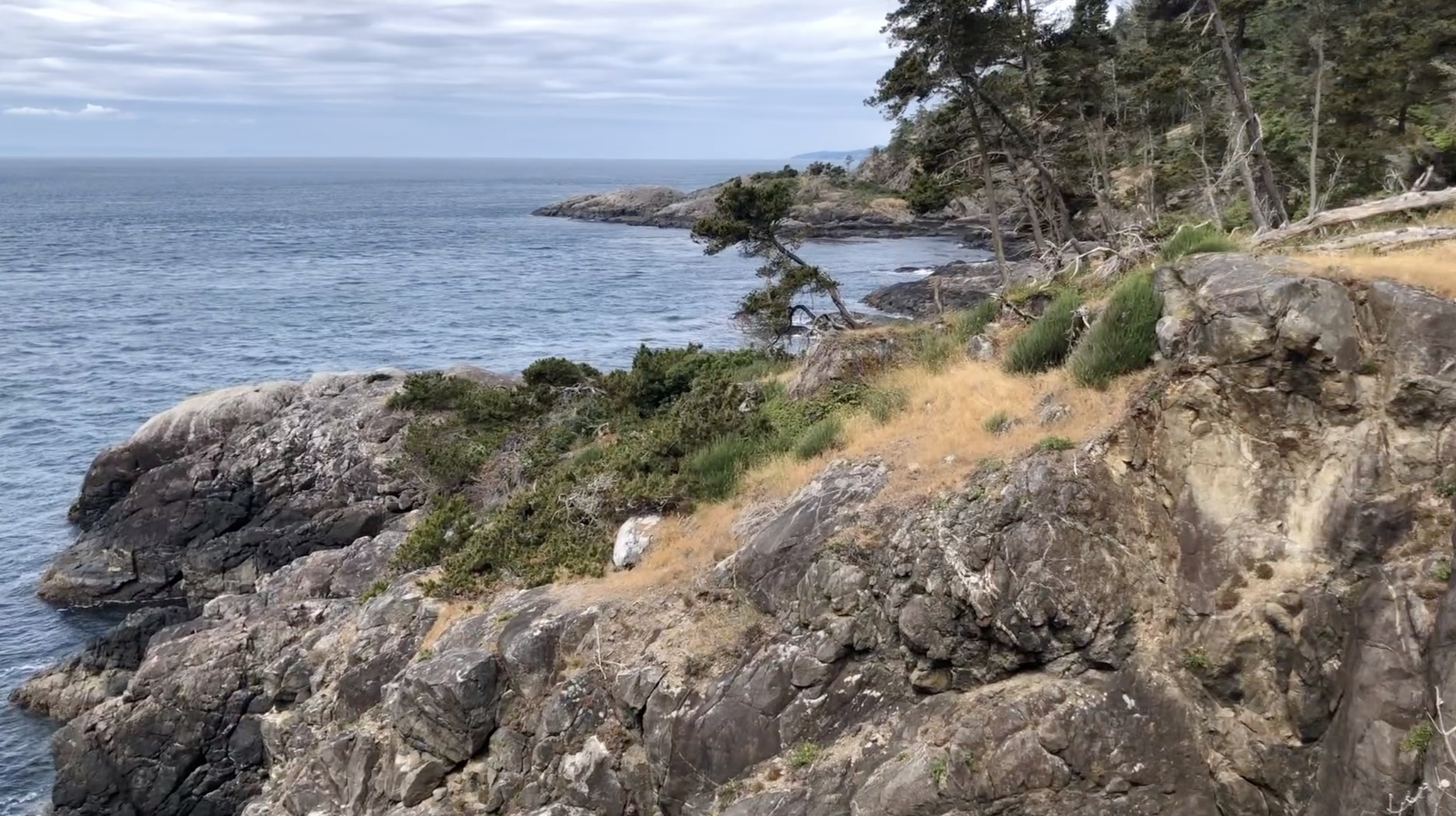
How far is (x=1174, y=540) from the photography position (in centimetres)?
1201

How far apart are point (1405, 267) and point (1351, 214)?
4702mm

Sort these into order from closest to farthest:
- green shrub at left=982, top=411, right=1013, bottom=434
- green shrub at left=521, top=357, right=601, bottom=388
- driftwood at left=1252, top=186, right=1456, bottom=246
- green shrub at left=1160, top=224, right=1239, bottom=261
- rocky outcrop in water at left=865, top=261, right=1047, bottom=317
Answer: green shrub at left=982, top=411, right=1013, bottom=434
green shrub at left=1160, top=224, right=1239, bottom=261
driftwood at left=1252, top=186, right=1456, bottom=246
green shrub at left=521, top=357, right=601, bottom=388
rocky outcrop in water at left=865, top=261, right=1047, bottom=317

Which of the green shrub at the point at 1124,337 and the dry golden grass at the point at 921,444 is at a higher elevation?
the green shrub at the point at 1124,337

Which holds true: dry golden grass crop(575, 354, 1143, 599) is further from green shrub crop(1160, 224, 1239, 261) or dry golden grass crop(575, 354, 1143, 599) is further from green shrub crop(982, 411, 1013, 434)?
green shrub crop(1160, 224, 1239, 261)

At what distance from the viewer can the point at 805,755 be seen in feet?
39.8

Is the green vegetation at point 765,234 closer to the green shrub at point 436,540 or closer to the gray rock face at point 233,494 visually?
the gray rock face at point 233,494

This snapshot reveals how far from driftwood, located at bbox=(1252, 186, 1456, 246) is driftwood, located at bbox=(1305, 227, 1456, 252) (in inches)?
48.6

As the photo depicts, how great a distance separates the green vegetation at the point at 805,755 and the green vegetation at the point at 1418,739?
5888 mm

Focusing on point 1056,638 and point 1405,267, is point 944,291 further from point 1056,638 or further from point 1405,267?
point 1056,638

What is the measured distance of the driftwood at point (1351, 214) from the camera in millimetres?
15859

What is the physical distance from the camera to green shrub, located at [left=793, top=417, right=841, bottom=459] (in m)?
17.1

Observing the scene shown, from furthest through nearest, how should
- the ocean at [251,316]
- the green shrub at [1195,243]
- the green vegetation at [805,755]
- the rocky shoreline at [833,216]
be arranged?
the rocky shoreline at [833,216], the ocean at [251,316], the green shrub at [1195,243], the green vegetation at [805,755]

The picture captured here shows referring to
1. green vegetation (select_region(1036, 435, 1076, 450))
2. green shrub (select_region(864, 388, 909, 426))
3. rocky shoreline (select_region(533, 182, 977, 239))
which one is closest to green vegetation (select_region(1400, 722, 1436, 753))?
green vegetation (select_region(1036, 435, 1076, 450))

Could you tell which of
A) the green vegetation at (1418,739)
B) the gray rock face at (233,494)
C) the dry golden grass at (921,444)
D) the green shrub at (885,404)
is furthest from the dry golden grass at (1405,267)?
the gray rock face at (233,494)
